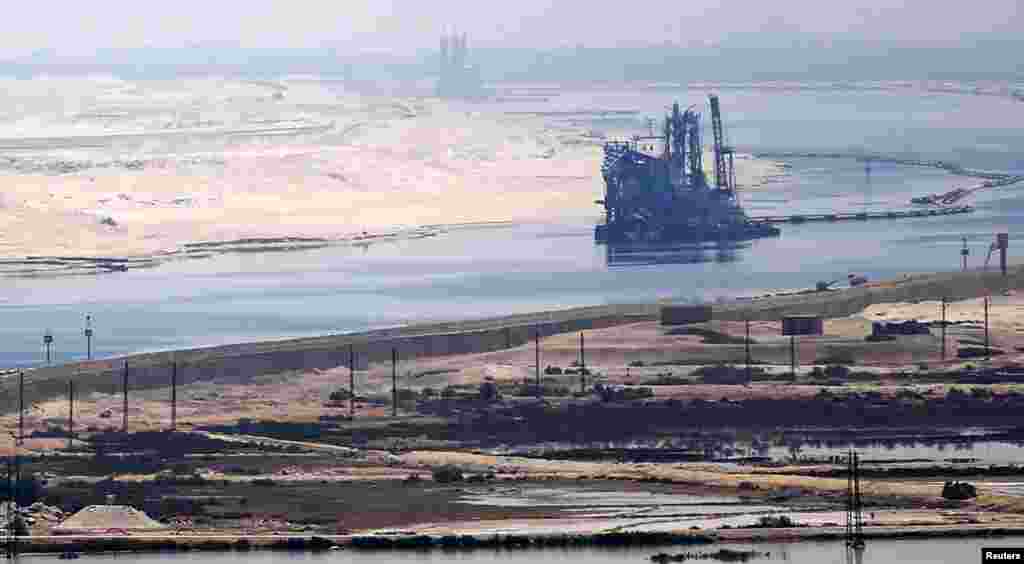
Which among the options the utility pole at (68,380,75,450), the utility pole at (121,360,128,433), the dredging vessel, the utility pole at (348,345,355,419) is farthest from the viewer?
the dredging vessel

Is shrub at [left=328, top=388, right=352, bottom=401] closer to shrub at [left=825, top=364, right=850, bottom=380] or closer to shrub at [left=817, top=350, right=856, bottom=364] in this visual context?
shrub at [left=825, top=364, right=850, bottom=380]

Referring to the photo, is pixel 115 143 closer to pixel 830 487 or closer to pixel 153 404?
pixel 153 404

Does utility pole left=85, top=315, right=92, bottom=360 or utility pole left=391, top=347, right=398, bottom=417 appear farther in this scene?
utility pole left=85, top=315, right=92, bottom=360

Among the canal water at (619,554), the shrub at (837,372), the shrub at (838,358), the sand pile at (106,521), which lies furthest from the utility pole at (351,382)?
the canal water at (619,554)

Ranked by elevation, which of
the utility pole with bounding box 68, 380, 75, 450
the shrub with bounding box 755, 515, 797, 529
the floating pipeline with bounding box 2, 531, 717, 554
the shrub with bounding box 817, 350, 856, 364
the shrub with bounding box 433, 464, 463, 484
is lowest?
the floating pipeline with bounding box 2, 531, 717, 554

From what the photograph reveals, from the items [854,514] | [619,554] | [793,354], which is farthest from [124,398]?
[619,554]

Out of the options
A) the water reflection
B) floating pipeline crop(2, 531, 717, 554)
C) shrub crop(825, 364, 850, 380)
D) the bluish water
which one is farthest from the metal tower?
the water reflection

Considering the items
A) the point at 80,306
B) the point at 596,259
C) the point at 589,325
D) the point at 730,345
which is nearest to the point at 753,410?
the point at 730,345
